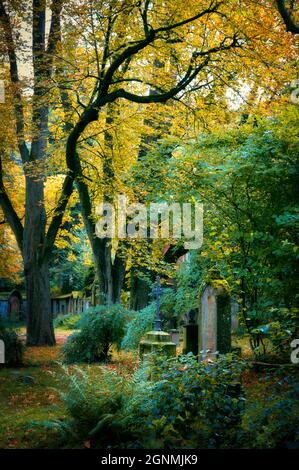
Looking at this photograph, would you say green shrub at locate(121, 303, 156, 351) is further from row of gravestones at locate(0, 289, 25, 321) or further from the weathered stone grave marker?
row of gravestones at locate(0, 289, 25, 321)

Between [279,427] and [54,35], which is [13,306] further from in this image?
[279,427]

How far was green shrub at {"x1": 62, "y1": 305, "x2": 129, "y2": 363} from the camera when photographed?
1202cm

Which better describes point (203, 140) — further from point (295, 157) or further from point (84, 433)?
point (84, 433)

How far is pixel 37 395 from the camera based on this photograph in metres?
8.96

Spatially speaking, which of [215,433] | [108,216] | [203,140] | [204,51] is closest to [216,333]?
[215,433]

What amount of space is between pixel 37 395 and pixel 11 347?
2821 mm

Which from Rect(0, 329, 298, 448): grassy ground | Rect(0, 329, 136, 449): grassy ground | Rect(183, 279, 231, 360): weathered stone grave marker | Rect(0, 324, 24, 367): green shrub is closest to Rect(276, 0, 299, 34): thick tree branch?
Rect(183, 279, 231, 360): weathered stone grave marker

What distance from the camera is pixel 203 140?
10.2 metres

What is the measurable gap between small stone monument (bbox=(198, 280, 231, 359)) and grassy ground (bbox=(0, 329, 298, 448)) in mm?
672

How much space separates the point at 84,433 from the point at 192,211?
22.2 feet

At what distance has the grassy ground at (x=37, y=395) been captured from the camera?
608 cm

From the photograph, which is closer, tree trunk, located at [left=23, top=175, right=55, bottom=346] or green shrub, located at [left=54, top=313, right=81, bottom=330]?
tree trunk, located at [left=23, top=175, right=55, bottom=346]

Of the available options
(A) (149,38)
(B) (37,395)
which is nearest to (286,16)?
(A) (149,38)

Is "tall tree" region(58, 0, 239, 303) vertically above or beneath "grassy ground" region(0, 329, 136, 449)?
above
